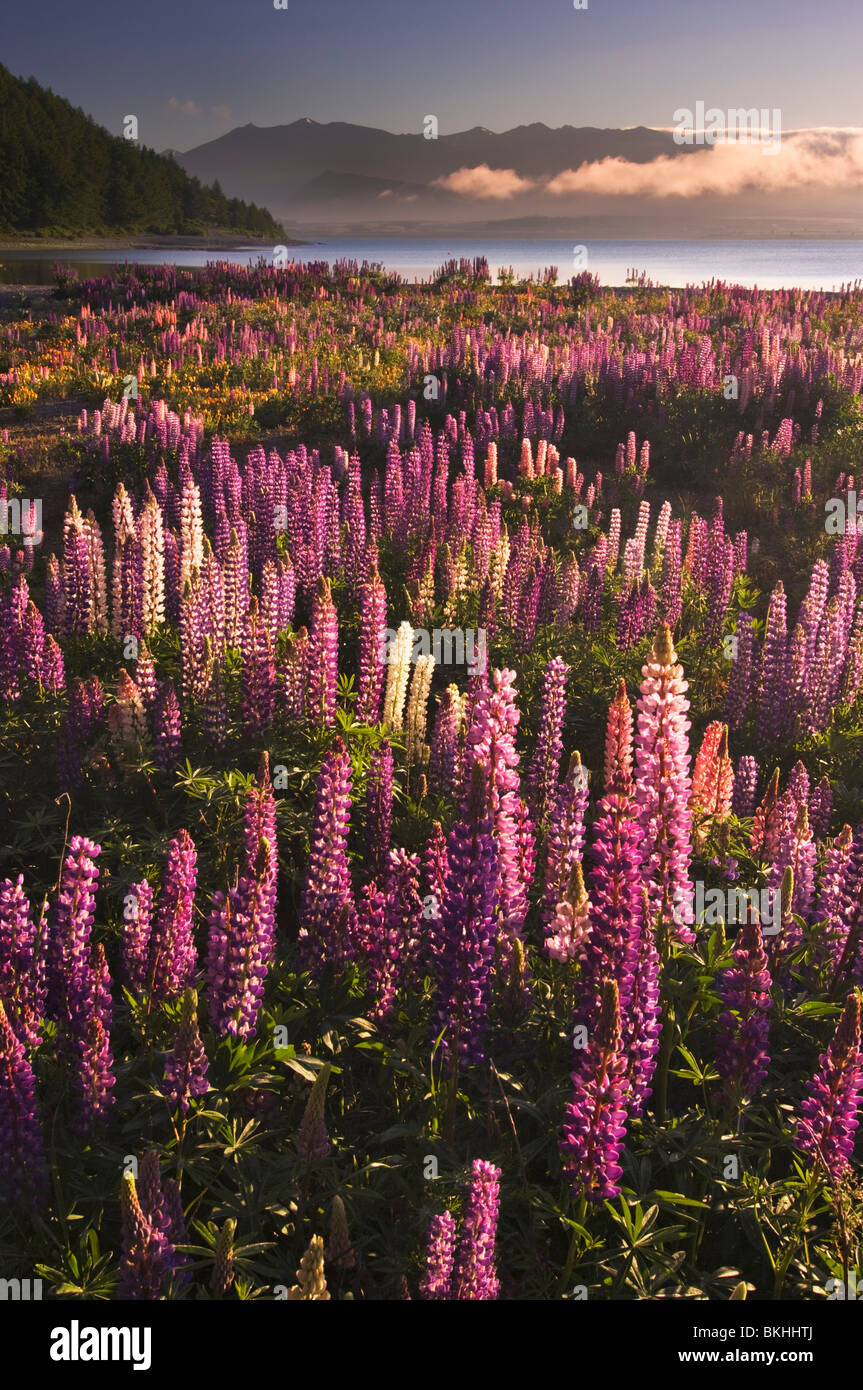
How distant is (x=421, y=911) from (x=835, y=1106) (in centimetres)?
201

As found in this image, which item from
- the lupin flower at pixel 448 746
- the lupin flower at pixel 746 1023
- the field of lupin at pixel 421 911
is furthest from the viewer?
the lupin flower at pixel 448 746

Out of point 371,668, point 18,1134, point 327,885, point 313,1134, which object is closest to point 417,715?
point 371,668

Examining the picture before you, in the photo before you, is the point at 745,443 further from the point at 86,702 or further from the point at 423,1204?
the point at 423,1204

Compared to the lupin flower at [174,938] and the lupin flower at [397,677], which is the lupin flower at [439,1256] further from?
the lupin flower at [397,677]

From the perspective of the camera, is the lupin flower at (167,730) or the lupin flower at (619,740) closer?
the lupin flower at (619,740)

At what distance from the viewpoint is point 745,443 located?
648 inches

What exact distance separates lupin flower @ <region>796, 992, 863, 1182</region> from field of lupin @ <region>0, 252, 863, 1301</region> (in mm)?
19

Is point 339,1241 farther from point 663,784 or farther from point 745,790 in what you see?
point 745,790

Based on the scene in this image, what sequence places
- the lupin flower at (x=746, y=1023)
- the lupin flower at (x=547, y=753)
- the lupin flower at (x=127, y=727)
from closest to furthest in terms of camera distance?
1. the lupin flower at (x=746, y=1023)
2. the lupin flower at (x=547, y=753)
3. the lupin flower at (x=127, y=727)

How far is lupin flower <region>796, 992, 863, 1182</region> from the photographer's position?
142 inches

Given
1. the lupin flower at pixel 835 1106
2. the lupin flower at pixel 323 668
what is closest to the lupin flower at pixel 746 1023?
the lupin flower at pixel 835 1106

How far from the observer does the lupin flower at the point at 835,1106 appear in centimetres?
362

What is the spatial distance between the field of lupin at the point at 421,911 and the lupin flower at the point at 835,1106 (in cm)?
2

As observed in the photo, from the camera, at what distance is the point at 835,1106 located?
146 inches
